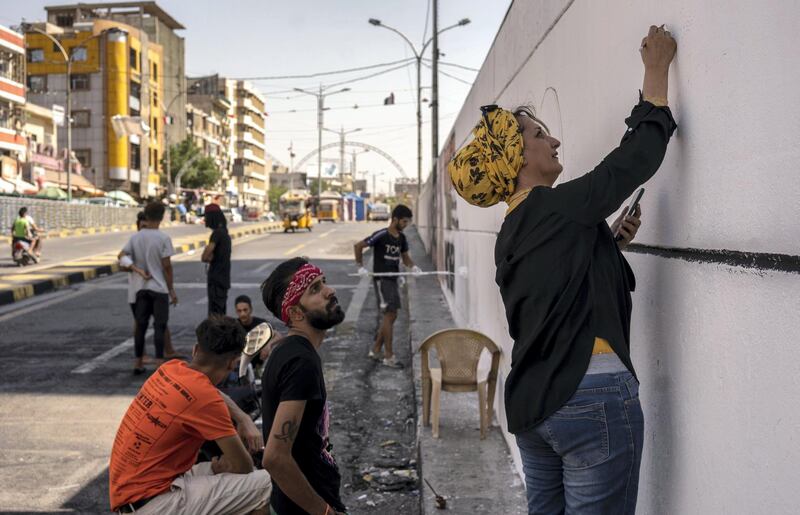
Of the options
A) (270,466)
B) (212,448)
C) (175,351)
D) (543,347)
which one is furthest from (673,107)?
(175,351)

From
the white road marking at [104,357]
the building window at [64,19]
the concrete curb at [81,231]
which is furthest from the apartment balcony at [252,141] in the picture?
the white road marking at [104,357]

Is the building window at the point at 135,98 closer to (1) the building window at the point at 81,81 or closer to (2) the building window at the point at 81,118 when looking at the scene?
(2) the building window at the point at 81,118

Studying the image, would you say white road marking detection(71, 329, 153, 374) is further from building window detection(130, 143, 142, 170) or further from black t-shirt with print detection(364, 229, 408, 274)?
building window detection(130, 143, 142, 170)

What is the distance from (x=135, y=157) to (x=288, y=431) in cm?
6648

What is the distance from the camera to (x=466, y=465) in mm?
4914

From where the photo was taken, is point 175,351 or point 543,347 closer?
point 543,347

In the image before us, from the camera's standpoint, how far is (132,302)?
7980 millimetres

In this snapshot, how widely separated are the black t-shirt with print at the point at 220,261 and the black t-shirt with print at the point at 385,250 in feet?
5.30

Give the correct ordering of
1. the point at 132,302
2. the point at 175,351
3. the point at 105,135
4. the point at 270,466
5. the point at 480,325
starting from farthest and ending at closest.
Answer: the point at 105,135, the point at 175,351, the point at 132,302, the point at 480,325, the point at 270,466

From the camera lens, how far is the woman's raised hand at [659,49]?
82.5 inches

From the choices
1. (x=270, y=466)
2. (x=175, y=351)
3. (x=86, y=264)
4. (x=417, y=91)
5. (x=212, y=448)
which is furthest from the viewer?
(x=417, y=91)

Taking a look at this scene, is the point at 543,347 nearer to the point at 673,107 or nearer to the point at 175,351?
the point at 673,107

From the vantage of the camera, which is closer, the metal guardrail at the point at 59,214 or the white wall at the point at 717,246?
the white wall at the point at 717,246

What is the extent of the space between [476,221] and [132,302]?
358 centimetres
